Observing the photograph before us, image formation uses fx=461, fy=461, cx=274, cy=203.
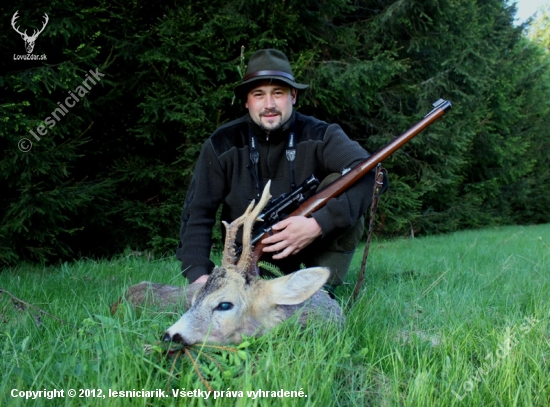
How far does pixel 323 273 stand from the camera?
7.66 feet

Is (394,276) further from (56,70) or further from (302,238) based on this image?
(56,70)

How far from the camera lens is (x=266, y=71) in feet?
12.6

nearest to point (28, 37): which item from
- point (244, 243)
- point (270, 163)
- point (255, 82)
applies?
point (255, 82)

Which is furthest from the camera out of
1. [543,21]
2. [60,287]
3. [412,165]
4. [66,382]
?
[543,21]

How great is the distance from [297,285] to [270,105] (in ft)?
6.36

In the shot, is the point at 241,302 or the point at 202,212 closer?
the point at 241,302

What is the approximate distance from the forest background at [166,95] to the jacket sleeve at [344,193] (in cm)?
294

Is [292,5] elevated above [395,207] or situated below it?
above

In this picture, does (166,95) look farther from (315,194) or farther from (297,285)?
(297,285)

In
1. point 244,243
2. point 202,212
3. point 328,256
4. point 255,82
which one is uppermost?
point 255,82

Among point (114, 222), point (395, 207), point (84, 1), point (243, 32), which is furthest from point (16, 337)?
point (395, 207)

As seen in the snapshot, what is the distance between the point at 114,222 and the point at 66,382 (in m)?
5.84

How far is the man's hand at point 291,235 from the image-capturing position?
3.16 meters

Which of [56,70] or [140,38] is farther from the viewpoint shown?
[140,38]
